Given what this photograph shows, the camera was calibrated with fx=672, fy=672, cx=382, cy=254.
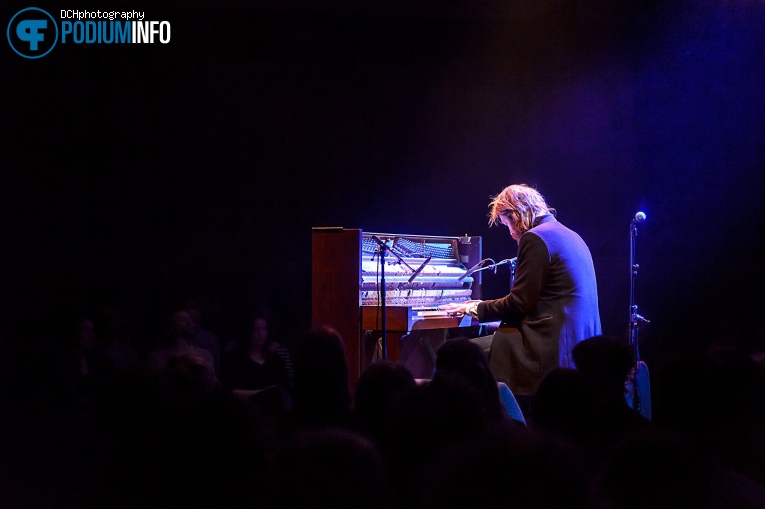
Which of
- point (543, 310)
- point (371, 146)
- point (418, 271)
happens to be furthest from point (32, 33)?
point (543, 310)

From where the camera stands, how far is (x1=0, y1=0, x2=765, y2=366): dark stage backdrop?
558 cm

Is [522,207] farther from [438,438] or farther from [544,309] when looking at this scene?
[438,438]

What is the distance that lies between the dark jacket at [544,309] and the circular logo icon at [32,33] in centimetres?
440

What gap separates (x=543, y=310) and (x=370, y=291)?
1466mm

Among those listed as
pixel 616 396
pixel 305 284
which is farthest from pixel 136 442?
pixel 305 284

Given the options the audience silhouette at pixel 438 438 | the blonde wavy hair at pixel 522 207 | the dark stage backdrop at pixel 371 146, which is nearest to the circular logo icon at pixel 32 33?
the dark stage backdrop at pixel 371 146

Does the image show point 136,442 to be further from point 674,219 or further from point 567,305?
point 674,219

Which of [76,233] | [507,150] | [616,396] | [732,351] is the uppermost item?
[507,150]

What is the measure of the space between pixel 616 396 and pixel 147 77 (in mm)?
4850

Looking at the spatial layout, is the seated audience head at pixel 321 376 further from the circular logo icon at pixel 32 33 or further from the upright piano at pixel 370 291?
the circular logo icon at pixel 32 33

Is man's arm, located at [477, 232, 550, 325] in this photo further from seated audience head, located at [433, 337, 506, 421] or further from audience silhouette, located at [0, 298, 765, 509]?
seated audience head, located at [433, 337, 506, 421]

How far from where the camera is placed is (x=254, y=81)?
19.7 ft

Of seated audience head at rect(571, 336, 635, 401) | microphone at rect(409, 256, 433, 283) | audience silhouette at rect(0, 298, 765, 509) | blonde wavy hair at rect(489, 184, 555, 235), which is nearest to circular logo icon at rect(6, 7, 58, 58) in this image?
microphone at rect(409, 256, 433, 283)

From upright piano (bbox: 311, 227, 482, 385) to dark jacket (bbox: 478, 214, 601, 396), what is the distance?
36.5 inches
